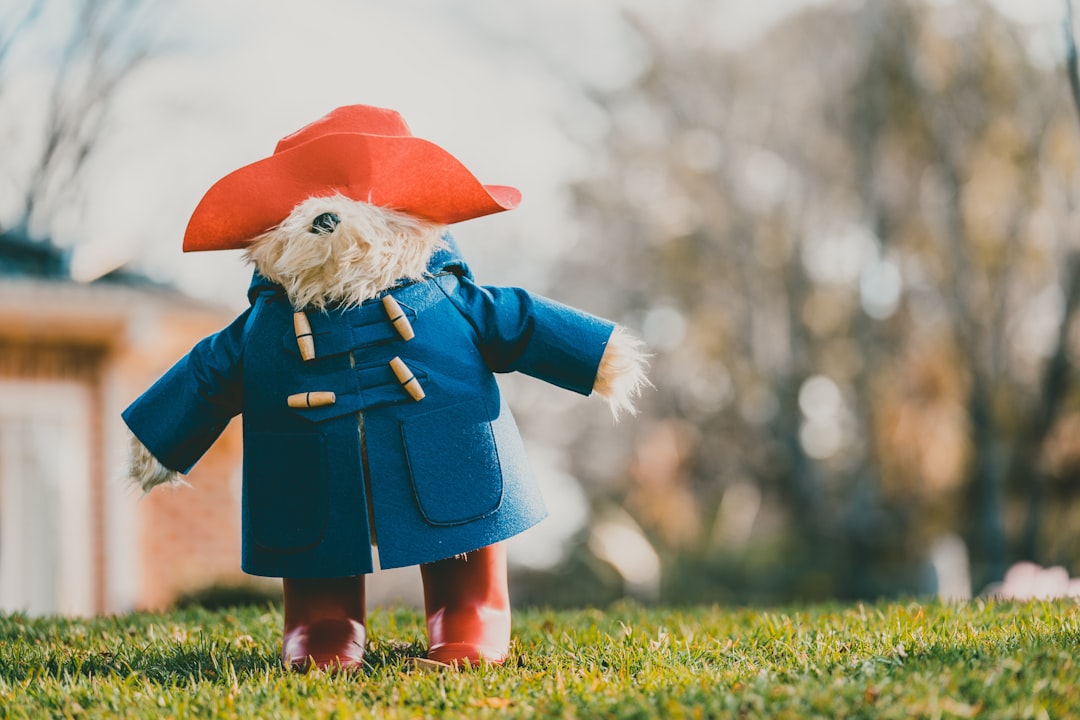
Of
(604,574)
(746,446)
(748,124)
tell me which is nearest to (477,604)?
(604,574)

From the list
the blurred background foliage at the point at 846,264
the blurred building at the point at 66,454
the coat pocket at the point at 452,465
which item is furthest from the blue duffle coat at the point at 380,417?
the blurred background foliage at the point at 846,264

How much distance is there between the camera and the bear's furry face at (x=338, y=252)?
2848mm

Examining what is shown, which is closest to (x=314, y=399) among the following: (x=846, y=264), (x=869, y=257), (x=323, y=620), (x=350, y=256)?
(x=350, y=256)

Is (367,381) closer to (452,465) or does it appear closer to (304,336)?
(304,336)

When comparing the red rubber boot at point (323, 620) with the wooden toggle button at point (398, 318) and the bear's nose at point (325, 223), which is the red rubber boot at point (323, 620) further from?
the bear's nose at point (325, 223)

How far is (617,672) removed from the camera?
2.69 metres

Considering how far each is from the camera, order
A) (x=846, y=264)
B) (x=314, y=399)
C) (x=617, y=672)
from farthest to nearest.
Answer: (x=846, y=264) < (x=314, y=399) < (x=617, y=672)

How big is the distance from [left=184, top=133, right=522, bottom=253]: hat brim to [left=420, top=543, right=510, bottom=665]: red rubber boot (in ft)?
3.26

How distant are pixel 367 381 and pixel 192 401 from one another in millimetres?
603

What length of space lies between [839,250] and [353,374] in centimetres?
1461

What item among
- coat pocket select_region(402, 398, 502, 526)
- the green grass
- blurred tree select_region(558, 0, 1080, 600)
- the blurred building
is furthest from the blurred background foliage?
coat pocket select_region(402, 398, 502, 526)

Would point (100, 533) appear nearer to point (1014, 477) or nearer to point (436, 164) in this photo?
point (436, 164)

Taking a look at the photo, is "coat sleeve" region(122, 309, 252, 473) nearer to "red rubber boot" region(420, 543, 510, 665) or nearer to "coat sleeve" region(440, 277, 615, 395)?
"coat sleeve" region(440, 277, 615, 395)

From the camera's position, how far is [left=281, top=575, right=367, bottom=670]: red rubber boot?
2.89 meters
